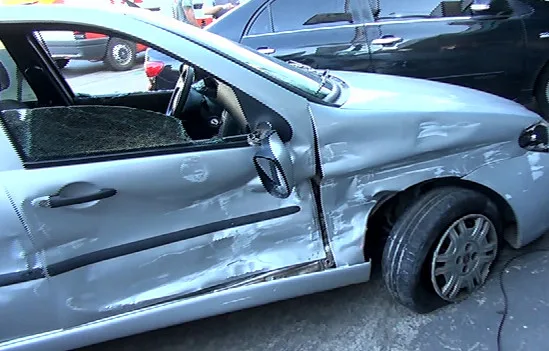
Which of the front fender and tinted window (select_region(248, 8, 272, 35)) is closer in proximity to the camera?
the front fender

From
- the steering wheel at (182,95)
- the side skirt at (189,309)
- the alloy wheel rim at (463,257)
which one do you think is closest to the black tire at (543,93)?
the alloy wheel rim at (463,257)

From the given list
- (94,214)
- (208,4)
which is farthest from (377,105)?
(208,4)

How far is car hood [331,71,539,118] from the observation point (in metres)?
2.41

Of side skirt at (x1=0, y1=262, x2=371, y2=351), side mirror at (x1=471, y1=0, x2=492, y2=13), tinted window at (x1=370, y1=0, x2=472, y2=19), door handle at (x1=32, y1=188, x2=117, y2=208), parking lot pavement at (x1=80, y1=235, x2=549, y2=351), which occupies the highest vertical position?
door handle at (x1=32, y1=188, x2=117, y2=208)

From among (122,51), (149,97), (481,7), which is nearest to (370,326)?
(149,97)

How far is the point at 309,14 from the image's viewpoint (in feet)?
14.6

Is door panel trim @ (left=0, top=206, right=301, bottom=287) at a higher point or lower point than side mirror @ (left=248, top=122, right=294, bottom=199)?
lower

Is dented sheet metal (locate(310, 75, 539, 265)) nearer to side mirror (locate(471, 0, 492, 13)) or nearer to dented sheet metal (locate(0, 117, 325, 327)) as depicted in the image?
dented sheet metal (locate(0, 117, 325, 327))

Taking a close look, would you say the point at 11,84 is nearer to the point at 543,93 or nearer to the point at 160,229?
the point at 160,229

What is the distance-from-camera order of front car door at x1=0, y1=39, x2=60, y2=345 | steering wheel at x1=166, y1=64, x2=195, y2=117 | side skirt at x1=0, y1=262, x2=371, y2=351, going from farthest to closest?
steering wheel at x1=166, y1=64, x2=195, y2=117, side skirt at x1=0, y1=262, x2=371, y2=351, front car door at x1=0, y1=39, x2=60, y2=345

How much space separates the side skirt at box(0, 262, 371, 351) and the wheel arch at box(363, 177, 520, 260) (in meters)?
0.22

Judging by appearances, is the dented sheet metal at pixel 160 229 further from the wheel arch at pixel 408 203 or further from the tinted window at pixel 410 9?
the tinted window at pixel 410 9

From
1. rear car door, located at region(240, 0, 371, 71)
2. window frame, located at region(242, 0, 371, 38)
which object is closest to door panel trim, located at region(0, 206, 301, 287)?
rear car door, located at region(240, 0, 371, 71)

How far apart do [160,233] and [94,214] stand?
0.88ft
